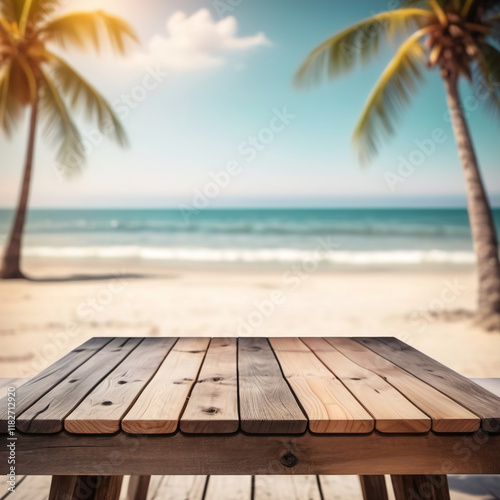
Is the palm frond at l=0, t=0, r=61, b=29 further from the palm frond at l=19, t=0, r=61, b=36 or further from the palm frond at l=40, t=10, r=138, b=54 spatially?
the palm frond at l=40, t=10, r=138, b=54

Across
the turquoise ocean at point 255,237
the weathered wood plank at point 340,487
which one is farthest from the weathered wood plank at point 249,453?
the turquoise ocean at point 255,237

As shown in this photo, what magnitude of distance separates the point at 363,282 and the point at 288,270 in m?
2.21

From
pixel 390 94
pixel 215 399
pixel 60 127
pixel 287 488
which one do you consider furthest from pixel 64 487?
pixel 60 127

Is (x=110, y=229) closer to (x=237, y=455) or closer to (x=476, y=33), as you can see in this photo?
(x=476, y=33)

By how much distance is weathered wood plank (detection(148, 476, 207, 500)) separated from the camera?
166 cm

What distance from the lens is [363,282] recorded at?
9.17m

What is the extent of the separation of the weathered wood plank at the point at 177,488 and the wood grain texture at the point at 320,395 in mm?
651

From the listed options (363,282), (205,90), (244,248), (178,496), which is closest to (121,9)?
(205,90)

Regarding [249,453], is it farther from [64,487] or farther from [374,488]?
[374,488]

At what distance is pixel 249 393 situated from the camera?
1.00 meters

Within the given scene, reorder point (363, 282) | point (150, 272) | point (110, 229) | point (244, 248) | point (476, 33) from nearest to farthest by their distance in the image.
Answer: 1. point (476, 33)
2. point (363, 282)
3. point (150, 272)
4. point (244, 248)
5. point (110, 229)

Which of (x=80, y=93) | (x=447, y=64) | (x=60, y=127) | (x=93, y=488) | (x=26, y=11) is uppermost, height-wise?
(x=26, y=11)

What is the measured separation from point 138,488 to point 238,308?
21.4 feet

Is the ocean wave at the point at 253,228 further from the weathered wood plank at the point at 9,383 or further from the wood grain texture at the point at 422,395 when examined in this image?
the wood grain texture at the point at 422,395
